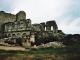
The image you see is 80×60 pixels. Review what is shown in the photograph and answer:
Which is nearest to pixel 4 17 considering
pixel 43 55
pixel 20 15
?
pixel 20 15

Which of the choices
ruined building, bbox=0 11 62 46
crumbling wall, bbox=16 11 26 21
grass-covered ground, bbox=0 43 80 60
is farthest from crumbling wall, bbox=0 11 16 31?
grass-covered ground, bbox=0 43 80 60

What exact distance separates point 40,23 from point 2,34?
A: 28.7 ft

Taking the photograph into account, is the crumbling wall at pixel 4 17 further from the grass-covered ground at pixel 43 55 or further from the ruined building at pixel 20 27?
the grass-covered ground at pixel 43 55

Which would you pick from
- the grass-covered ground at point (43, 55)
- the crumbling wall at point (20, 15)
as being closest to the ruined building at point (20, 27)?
the crumbling wall at point (20, 15)

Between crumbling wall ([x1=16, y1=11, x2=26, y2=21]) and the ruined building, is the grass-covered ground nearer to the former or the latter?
the ruined building

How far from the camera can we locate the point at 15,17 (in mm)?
42656

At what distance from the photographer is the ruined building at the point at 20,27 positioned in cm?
3326

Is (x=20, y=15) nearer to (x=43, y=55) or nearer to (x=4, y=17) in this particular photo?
(x=4, y=17)

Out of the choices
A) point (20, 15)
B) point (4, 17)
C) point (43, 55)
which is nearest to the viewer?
point (43, 55)

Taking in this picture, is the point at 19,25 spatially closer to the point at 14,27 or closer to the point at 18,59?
the point at 14,27

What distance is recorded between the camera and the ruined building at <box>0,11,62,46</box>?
3326cm

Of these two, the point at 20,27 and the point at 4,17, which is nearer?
the point at 20,27

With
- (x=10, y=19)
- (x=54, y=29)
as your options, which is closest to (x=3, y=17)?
(x=10, y=19)

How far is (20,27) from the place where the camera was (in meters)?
34.8
